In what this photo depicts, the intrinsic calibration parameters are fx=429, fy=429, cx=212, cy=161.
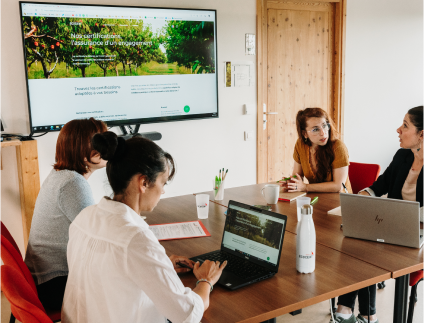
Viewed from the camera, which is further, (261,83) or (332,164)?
(261,83)

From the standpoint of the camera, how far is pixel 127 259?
1186 mm

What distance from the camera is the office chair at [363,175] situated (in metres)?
2.85

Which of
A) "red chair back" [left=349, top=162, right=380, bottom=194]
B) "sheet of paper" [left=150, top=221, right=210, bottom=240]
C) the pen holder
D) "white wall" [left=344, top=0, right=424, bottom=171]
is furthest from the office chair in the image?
"white wall" [left=344, top=0, right=424, bottom=171]

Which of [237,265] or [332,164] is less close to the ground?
[332,164]

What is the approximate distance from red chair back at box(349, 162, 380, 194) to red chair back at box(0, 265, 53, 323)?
2.19m

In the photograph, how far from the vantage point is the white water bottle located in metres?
1.47

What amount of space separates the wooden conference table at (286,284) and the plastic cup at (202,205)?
0.29 metres

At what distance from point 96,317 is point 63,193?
756 mm

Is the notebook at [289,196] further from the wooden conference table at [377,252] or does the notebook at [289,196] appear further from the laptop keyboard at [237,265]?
the laptop keyboard at [237,265]

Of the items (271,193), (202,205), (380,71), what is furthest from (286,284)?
(380,71)

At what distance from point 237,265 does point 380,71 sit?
421 centimetres

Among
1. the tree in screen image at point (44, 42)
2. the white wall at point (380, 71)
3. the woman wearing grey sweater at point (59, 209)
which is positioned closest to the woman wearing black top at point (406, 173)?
the woman wearing grey sweater at point (59, 209)

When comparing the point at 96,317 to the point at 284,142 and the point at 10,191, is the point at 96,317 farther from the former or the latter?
the point at 284,142

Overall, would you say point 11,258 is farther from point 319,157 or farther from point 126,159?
point 319,157
